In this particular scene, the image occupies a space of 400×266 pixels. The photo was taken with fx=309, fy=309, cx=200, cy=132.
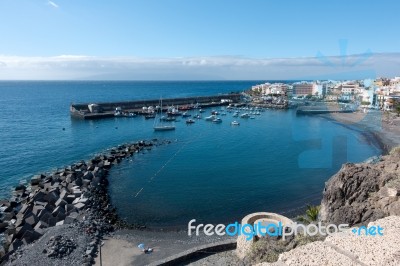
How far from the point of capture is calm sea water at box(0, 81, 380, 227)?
2144cm

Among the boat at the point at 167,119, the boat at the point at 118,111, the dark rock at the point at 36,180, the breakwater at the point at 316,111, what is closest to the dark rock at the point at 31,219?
the dark rock at the point at 36,180

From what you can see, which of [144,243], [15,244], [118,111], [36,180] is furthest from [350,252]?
[118,111]

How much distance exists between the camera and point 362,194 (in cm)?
1314

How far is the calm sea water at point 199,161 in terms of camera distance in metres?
21.4

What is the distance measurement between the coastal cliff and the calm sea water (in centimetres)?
694

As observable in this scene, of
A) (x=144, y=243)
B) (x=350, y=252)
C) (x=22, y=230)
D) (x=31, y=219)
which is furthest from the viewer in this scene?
(x=31, y=219)

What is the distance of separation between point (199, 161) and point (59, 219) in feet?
52.6

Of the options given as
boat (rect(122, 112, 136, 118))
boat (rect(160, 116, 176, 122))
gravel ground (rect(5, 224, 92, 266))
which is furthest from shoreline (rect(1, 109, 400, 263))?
boat (rect(122, 112, 136, 118))

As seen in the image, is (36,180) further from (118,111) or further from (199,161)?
(118,111)

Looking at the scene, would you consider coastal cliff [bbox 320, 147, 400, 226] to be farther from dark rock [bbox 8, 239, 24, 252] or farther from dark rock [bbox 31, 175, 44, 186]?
dark rock [bbox 31, 175, 44, 186]

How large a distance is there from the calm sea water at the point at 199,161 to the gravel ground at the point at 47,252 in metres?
4.25

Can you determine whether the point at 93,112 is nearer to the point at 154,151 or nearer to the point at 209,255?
the point at 154,151

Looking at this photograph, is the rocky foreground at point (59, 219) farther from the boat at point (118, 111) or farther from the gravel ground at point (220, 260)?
the boat at point (118, 111)

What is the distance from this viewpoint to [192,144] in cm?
3844
